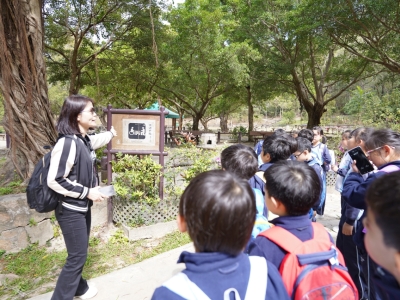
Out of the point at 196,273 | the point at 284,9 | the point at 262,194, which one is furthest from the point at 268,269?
the point at 284,9

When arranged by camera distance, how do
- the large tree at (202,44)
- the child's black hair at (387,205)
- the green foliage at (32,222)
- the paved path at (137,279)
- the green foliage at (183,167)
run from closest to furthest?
the child's black hair at (387,205) → the paved path at (137,279) → the green foliage at (32,222) → the green foliage at (183,167) → the large tree at (202,44)

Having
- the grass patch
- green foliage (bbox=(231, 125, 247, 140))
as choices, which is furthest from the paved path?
green foliage (bbox=(231, 125, 247, 140))

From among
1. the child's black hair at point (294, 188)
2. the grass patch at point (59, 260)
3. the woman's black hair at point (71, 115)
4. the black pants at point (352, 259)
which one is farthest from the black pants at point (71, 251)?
the black pants at point (352, 259)

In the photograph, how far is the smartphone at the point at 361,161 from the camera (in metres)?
1.97

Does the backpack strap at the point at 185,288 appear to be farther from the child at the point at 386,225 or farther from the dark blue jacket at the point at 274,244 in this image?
the child at the point at 386,225

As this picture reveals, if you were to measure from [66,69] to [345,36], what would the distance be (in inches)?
424

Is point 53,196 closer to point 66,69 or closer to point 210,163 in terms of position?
point 210,163

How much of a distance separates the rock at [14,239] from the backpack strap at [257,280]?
9.95 feet

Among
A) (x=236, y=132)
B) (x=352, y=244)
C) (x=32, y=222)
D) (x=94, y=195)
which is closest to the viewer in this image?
(x=94, y=195)

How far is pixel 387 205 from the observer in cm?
92

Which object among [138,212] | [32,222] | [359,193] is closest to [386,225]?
[359,193]

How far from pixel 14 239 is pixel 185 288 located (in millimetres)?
2985

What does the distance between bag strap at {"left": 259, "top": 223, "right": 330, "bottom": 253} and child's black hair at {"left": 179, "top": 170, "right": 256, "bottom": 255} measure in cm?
31

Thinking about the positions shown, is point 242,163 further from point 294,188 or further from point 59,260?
point 59,260
